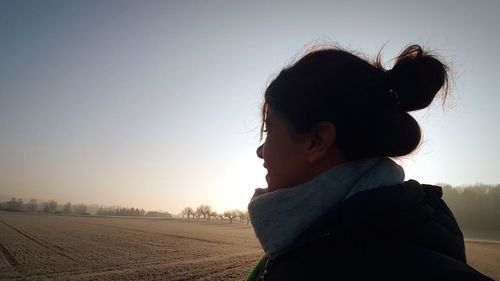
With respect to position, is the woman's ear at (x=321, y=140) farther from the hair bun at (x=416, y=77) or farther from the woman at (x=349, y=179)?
the hair bun at (x=416, y=77)

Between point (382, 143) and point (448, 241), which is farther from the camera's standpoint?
point (382, 143)

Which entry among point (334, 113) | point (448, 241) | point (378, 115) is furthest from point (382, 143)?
point (448, 241)

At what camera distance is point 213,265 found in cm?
3097

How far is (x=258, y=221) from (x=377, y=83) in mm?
868

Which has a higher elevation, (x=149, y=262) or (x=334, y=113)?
(x=334, y=113)

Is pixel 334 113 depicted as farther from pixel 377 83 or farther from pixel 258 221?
pixel 258 221

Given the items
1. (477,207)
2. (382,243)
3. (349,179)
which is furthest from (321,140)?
(477,207)

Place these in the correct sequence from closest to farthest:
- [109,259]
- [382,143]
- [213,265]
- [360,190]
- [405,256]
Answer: [405,256] → [360,190] → [382,143] → [213,265] → [109,259]

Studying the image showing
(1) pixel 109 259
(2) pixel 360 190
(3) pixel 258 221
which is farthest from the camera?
(1) pixel 109 259

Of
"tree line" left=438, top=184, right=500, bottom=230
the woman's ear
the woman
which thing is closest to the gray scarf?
the woman

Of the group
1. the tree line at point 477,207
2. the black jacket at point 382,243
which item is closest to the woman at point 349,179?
the black jacket at point 382,243

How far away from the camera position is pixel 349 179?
4.84 feet

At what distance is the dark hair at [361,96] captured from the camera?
5.05 ft

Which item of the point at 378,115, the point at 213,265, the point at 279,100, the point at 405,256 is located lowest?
the point at 213,265
